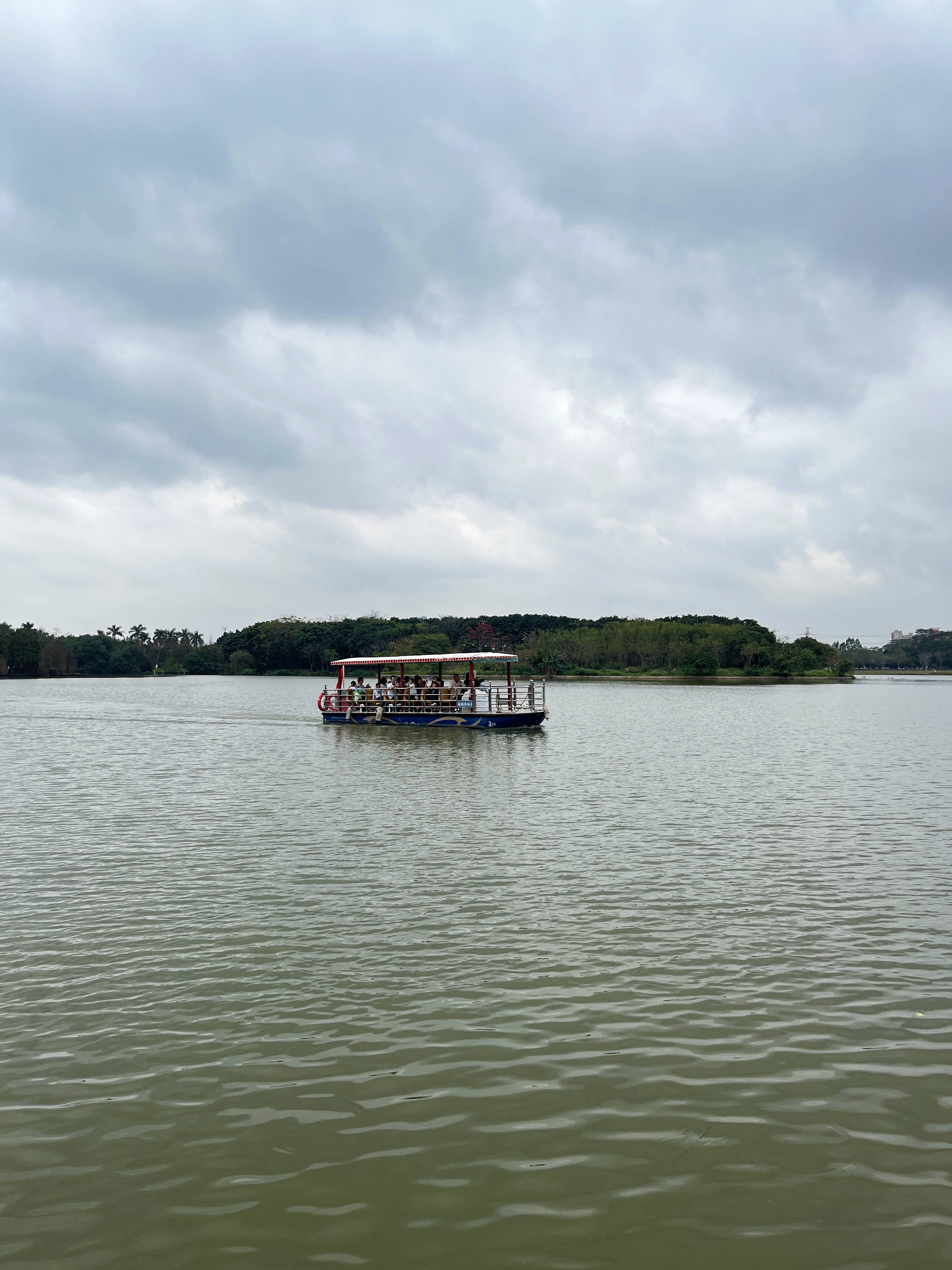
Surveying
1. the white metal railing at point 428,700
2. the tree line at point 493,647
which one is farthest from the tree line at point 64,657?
the white metal railing at point 428,700

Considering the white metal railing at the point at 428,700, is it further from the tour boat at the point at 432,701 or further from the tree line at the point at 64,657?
the tree line at the point at 64,657

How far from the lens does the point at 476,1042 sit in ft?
23.8

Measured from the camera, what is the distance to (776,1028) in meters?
7.56

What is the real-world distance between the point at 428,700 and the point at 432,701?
10.7 inches

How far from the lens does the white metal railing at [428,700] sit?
42500 mm

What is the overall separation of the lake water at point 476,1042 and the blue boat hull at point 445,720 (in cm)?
2313

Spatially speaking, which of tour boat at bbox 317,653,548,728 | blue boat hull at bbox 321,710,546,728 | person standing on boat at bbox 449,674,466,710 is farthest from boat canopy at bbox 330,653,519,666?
blue boat hull at bbox 321,710,546,728

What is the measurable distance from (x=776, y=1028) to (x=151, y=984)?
246 inches

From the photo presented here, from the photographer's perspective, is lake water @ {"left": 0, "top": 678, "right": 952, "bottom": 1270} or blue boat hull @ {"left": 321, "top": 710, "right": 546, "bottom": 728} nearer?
lake water @ {"left": 0, "top": 678, "right": 952, "bottom": 1270}

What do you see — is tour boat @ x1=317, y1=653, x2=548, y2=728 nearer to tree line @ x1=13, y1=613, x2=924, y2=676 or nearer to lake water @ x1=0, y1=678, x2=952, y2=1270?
lake water @ x1=0, y1=678, x2=952, y2=1270

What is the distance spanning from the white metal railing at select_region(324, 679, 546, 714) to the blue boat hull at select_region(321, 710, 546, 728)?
218 mm

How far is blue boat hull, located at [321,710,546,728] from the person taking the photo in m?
41.3

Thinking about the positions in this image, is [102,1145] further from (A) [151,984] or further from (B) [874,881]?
(B) [874,881]

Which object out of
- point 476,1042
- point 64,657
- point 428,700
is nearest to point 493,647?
point 64,657
